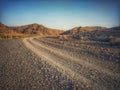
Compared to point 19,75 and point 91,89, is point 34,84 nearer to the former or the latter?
point 19,75

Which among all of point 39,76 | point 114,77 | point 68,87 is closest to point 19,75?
point 39,76

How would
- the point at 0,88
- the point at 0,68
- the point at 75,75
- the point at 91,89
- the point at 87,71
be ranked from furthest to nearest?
the point at 0,68 → the point at 87,71 → the point at 75,75 → the point at 0,88 → the point at 91,89

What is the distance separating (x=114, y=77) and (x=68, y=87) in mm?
2681

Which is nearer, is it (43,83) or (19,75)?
(43,83)

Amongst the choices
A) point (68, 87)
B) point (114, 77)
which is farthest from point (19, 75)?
Result: point (114, 77)

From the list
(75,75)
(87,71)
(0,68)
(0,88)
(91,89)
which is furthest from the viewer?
(0,68)

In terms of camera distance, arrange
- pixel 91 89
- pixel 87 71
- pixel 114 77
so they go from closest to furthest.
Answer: pixel 91 89 < pixel 114 77 < pixel 87 71

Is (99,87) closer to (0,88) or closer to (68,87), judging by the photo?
(68,87)

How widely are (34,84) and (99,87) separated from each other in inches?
123

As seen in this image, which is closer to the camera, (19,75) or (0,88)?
(0,88)

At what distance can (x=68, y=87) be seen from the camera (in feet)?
17.9

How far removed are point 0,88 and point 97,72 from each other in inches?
209

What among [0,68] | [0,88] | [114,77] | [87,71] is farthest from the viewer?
[0,68]

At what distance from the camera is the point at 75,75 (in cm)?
676
